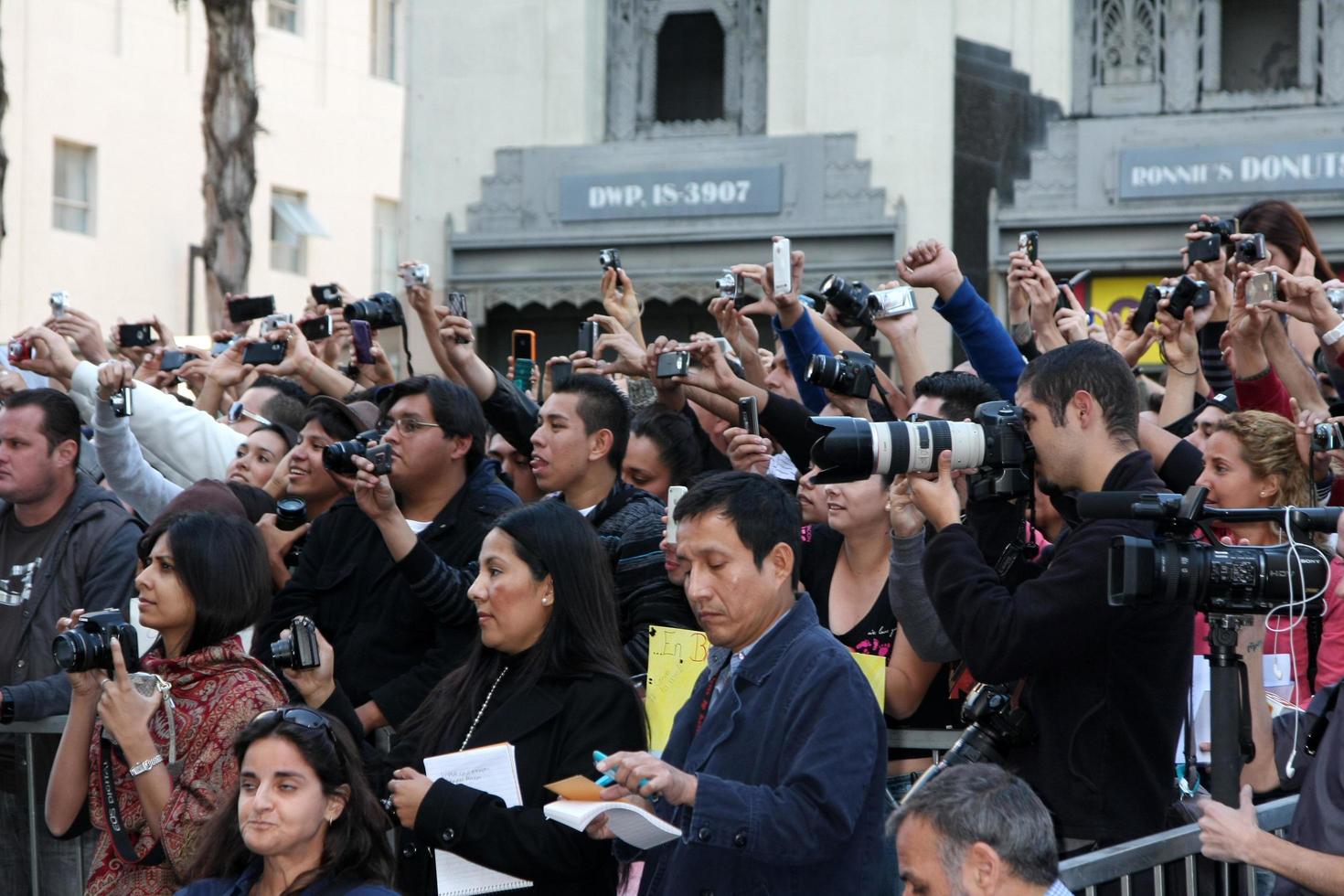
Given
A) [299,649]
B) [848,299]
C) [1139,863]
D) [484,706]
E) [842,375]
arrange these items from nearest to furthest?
[1139,863], [484,706], [299,649], [842,375], [848,299]

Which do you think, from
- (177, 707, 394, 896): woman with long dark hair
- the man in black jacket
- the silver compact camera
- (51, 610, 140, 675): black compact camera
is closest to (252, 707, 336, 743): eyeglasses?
(177, 707, 394, 896): woman with long dark hair

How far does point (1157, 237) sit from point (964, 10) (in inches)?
96.6

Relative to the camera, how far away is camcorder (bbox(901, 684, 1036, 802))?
3.85 meters

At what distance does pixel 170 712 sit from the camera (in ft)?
14.3

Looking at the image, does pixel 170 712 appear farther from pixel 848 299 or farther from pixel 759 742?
pixel 848 299

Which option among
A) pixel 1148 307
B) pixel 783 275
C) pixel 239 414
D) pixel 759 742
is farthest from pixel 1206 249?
pixel 239 414

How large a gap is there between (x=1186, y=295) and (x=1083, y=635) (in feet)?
7.62

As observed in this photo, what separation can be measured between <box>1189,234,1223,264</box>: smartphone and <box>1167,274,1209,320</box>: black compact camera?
75 mm

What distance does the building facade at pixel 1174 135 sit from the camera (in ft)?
44.4

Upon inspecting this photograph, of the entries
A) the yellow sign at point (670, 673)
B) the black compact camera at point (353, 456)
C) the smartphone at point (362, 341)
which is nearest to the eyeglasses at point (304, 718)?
the yellow sign at point (670, 673)

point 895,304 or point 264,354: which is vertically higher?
point 895,304

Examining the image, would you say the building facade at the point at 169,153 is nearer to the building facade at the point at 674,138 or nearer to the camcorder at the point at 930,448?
the building facade at the point at 674,138

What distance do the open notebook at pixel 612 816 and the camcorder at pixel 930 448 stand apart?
881mm

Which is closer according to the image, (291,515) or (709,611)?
(709,611)
